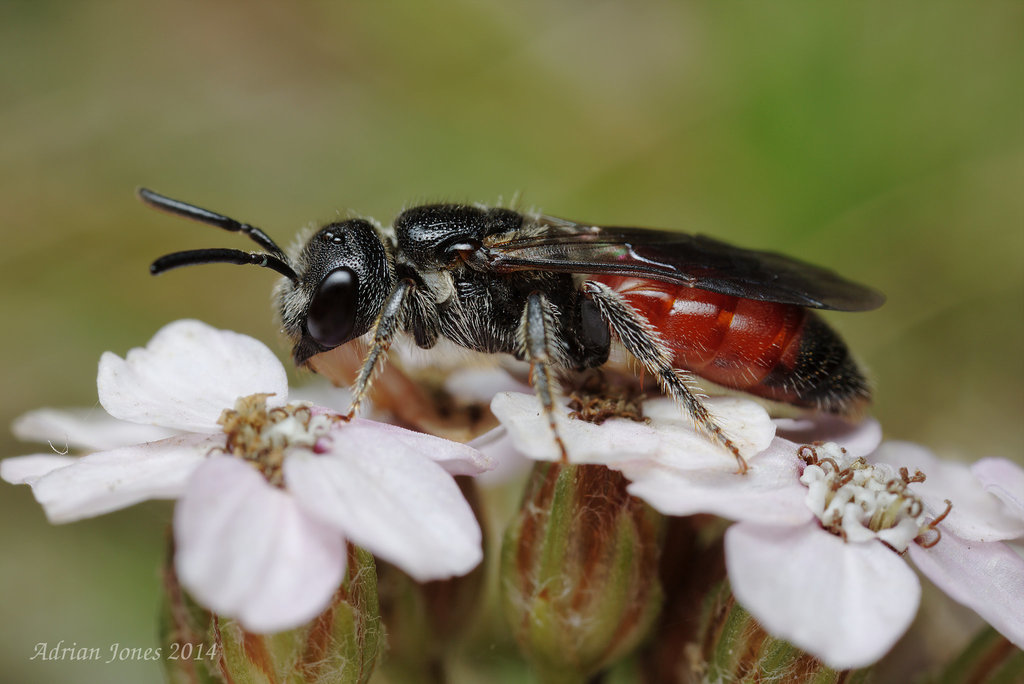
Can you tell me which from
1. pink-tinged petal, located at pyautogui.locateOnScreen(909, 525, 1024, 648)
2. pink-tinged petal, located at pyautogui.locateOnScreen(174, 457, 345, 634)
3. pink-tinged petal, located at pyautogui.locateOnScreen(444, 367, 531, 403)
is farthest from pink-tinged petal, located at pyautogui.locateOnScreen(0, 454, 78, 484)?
pink-tinged petal, located at pyautogui.locateOnScreen(909, 525, 1024, 648)

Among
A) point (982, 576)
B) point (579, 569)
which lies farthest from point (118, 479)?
point (982, 576)

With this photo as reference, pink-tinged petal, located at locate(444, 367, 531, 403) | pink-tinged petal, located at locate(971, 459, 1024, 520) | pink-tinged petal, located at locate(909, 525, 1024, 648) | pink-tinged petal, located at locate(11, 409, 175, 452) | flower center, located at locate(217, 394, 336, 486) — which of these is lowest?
pink-tinged petal, located at locate(11, 409, 175, 452)

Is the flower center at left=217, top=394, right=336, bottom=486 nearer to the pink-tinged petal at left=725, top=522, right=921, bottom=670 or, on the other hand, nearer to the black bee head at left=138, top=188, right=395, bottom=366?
the black bee head at left=138, top=188, right=395, bottom=366

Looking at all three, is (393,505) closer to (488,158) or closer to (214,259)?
(214,259)

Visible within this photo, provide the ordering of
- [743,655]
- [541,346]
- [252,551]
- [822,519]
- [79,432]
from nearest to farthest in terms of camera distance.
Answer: [252,551], [822,519], [743,655], [541,346], [79,432]

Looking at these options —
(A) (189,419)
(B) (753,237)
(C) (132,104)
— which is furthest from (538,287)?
(C) (132,104)
